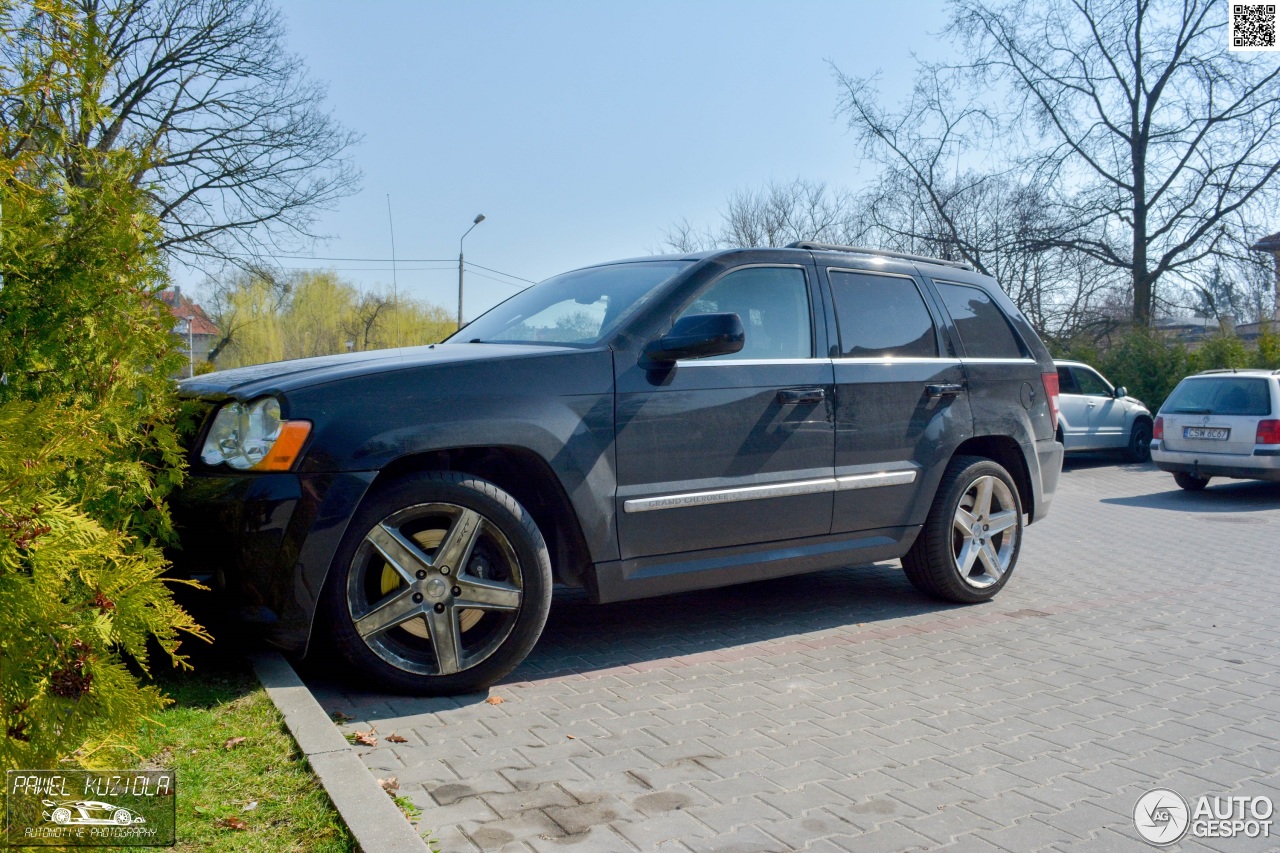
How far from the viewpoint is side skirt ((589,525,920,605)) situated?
468 centimetres

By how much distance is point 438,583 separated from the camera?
166 inches

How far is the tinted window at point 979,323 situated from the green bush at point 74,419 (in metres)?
4.51

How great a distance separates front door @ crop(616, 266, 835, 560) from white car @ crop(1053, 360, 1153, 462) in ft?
40.9

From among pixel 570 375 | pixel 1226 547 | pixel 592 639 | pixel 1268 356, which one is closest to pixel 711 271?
pixel 570 375

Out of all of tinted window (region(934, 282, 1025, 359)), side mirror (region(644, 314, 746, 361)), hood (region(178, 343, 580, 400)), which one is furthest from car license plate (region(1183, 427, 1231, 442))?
hood (region(178, 343, 580, 400))

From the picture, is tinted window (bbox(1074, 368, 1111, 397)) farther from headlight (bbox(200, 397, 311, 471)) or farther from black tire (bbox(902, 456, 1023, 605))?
headlight (bbox(200, 397, 311, 471))

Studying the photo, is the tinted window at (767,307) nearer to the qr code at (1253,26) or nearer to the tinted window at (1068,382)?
the tinted window at (1068,382)

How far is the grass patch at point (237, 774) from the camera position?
9.28 feet

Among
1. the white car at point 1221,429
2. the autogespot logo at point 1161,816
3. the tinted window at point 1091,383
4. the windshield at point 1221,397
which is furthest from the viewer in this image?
the tinted window at point 1091,383

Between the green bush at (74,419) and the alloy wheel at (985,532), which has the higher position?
the green bush at (74,419)

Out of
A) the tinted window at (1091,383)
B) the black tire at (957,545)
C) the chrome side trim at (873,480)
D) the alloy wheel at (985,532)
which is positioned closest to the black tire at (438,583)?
the chrome side trim at (873,480)

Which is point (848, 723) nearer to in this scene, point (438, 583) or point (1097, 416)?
point (438, 583)

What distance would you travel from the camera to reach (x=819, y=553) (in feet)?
17.7

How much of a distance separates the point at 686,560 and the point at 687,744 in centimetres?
117
